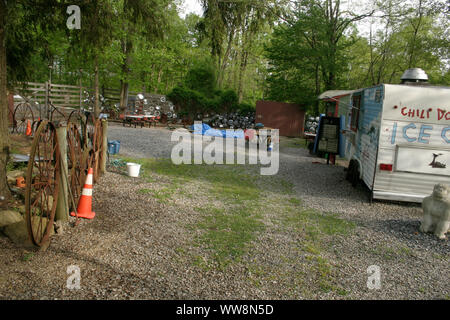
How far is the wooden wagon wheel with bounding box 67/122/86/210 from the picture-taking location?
545cm

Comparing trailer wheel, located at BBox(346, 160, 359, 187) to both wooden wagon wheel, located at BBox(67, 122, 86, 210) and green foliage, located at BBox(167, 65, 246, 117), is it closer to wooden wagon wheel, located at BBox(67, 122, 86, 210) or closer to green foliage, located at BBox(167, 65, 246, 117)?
wooden wagon wheel, located at BBox(67, 122, 86, 210)

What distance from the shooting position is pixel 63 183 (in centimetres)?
480

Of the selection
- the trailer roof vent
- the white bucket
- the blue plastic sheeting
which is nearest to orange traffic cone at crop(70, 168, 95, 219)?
the white bucket

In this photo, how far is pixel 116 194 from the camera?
6684 mm

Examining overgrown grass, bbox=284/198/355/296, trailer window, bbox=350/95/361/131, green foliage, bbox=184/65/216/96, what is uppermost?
green foliage, bbox=184/65/216/96

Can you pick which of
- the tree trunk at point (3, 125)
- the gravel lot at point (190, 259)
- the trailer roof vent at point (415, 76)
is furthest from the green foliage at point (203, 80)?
the tree trunk at point (3, 125)

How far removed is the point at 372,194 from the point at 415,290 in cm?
343

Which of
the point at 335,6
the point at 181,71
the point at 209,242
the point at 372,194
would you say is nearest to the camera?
the point at 209,242

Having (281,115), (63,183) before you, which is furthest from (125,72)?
(63,183)

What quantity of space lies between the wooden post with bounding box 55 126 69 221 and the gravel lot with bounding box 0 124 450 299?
26 cm

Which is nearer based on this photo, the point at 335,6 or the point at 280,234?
the point at 280,234

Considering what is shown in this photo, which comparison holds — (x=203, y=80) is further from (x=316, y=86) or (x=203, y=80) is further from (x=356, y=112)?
(x=356, y=112)

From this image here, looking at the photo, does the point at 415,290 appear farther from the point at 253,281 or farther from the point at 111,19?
the point at 111,19

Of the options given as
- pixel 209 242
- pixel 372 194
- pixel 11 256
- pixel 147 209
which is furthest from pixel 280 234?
pixel 11 256
